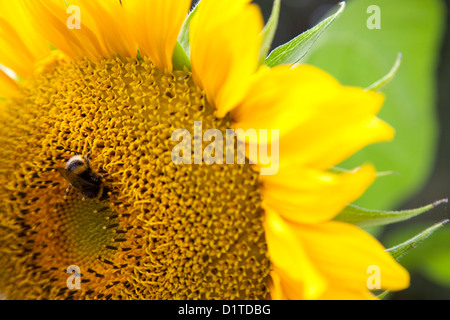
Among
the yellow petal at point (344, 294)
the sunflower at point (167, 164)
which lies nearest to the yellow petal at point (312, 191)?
the sunflower at point (167, 164)

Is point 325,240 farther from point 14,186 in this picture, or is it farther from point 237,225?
point 14,186

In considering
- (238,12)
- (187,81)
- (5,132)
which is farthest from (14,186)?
(238,12)

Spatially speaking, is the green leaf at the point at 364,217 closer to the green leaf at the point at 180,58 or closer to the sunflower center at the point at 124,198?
the sunflower center at the point at 124,198

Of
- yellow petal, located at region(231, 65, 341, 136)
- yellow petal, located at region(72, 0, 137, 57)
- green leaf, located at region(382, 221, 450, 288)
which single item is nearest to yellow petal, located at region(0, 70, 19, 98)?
yellow petal, located at region(72, 0, 137, 57)

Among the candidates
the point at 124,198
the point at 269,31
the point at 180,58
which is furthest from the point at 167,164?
the point at 269,31

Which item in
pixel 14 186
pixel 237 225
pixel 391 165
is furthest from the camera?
pixel 391 165
